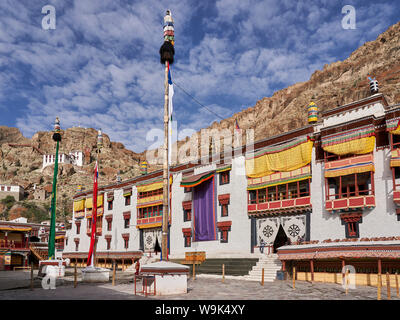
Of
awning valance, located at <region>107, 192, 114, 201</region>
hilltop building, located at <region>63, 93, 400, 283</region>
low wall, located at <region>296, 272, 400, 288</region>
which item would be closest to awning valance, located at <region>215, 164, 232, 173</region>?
hilltop building, located at <region>63, 93, 400, 283</region>

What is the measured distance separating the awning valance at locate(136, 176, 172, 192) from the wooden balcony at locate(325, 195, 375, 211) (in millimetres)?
18632

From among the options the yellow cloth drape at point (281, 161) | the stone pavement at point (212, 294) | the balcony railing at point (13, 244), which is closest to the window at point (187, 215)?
the yellow cloth drape at point (281, 161)

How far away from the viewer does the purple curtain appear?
3422 centimetres

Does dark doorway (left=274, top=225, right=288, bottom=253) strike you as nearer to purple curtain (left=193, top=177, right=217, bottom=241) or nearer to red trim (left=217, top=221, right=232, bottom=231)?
red trim (left=217, top=221, right=232, bottom=231)

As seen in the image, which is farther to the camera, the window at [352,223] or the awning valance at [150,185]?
the awning valance at [150,185]

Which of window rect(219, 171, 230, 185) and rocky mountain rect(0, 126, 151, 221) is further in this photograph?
rocky mountain rect(0, 126, 151, 221)

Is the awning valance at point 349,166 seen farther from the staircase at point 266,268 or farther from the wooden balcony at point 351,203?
the staircase at point 266,268

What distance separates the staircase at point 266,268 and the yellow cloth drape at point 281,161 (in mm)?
6652

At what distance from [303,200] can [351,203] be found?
385 cm

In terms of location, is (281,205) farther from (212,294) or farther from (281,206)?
(212,294)

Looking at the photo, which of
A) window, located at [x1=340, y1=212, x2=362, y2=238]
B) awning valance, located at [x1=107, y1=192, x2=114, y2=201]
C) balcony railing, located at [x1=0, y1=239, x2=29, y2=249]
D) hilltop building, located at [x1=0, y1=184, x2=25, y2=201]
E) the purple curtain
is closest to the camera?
window, located at [x1=340, y1=212, x2=362, y2=238]

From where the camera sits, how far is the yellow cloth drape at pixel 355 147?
23.8 meters
